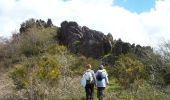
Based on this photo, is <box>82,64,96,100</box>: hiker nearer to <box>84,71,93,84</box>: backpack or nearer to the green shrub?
<box>84,71,93,84</box>: backpack

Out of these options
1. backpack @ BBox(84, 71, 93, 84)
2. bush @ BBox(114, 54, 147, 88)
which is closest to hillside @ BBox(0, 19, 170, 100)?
bush @ BBox(114, 54, 147, 88)

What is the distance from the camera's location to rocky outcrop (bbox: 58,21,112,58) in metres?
61.7

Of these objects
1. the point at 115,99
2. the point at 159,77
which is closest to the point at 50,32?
the point at 159,77

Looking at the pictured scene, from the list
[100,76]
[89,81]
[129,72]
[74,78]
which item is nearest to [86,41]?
[74,78]

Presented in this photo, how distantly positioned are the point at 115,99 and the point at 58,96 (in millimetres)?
3511

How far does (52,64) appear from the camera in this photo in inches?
1131

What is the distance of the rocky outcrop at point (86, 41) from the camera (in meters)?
61.7

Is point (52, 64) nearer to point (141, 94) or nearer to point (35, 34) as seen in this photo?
point (141, 94)

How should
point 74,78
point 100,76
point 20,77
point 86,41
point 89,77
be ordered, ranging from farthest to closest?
point 86,41 → point 74,78 → point 20,77 → point 100,76 → point 89,77

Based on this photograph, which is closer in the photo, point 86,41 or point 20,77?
point 20,77

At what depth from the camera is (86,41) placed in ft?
210

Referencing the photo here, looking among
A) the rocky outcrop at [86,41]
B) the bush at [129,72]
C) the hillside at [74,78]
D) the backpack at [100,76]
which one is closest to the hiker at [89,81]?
the backpack at [100,76]

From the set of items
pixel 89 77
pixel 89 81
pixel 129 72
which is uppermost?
pixel 129 72

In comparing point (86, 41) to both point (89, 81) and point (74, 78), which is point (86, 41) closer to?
point (74, 78)
